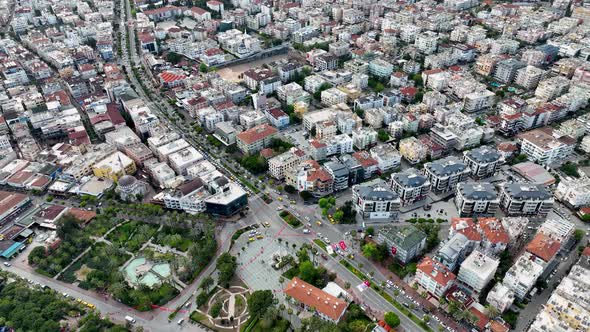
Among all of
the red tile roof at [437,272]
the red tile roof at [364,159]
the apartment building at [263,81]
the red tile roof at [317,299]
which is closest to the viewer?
the red tile roof at [317,299]

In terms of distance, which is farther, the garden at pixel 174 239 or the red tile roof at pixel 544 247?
the garden at pixel 174 239

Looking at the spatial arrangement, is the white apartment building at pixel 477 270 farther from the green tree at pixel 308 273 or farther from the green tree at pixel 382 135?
the green tree at pixel 382 135

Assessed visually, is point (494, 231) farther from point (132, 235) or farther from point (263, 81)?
point (263, 81)

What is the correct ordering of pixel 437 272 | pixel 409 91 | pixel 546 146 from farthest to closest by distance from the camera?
pixel 409 91, pixel 546 146, pixel 437 272

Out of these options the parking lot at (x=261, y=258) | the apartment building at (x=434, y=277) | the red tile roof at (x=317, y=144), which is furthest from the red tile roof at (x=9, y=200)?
the apartment building at (x=434, y=277)

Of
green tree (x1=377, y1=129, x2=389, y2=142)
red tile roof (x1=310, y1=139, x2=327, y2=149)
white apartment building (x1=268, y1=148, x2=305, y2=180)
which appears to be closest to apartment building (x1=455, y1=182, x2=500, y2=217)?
green tree (x1=377, y1=129, x2=389, y2=142)

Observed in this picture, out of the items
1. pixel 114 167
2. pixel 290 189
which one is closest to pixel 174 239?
pixel 290 189
